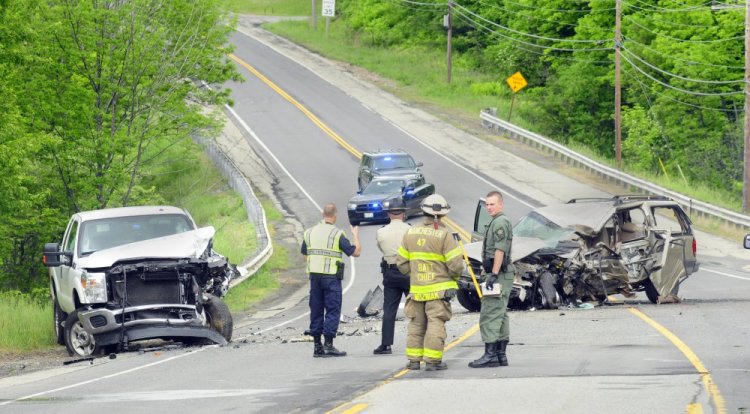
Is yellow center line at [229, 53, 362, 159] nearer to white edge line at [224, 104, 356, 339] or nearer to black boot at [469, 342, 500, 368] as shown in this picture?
white edge line at [224, 104, 356, 339]

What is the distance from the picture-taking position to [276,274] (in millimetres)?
29828

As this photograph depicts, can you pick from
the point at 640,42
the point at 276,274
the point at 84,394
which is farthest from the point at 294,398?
the point at 640,42

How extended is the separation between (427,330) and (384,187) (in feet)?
82.1

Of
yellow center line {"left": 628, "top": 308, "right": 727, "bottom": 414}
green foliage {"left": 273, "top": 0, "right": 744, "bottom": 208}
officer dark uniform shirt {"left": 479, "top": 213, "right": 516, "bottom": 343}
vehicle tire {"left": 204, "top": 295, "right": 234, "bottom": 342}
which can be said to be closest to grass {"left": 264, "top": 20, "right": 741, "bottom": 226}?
green foliage {"left": 273, "top": 0, "right": 744, "bottom": 208}

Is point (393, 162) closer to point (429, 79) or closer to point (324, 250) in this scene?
point (324, 250)

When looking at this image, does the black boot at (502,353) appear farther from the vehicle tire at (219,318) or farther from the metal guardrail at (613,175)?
the metal guardrail at (613,175)

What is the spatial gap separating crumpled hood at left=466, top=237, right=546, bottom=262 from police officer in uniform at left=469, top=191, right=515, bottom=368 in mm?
5437

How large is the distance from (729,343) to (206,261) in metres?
6.94

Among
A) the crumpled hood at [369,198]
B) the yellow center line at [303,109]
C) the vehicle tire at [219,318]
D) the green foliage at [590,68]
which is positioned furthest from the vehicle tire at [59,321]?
the yellow center line at [303,109]

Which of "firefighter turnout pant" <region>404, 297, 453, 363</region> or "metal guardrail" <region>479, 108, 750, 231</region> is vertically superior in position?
"firefighter turnout pant" <region>404, 297, 453, 363</region>

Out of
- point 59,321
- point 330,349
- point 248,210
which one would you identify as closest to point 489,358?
point 330,349

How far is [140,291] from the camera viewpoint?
16.2 meters

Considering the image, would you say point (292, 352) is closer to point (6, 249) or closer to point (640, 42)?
point (6, 249)

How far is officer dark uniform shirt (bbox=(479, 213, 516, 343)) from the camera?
12688mm
